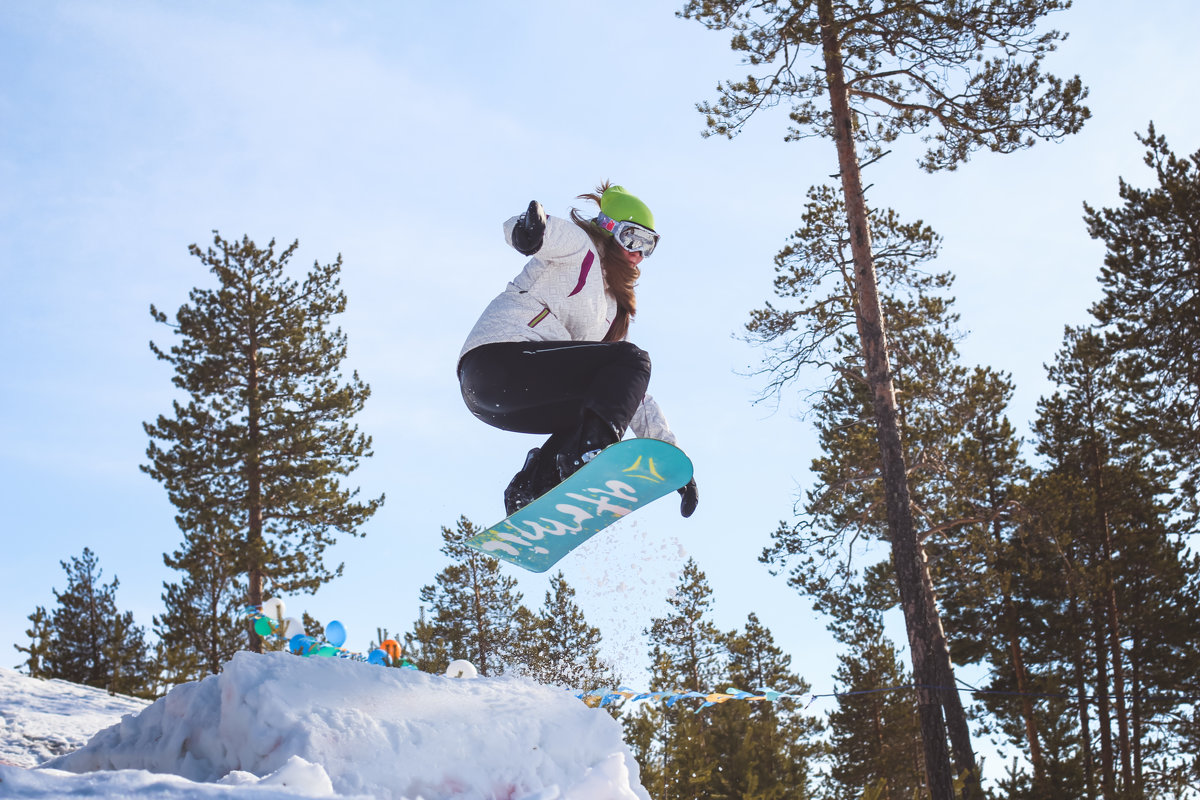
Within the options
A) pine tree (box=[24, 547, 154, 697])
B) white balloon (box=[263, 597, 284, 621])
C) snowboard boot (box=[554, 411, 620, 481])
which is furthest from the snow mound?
pine tree (box=[24, 547, 154, 697])

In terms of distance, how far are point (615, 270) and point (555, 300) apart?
40cm

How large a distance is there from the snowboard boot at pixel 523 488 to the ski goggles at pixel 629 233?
1223mm

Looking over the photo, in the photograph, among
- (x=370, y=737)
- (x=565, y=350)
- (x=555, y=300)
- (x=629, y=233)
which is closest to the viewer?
(x=370, y=737)

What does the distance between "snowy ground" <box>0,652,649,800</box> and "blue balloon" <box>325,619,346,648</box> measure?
3.81 metres

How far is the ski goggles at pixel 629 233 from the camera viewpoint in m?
5.00

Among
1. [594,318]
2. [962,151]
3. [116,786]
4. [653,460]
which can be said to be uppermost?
[962,151]

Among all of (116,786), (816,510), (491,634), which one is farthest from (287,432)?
(116,786)

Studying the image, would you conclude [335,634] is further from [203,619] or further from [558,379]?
[203,619]

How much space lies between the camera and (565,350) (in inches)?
182

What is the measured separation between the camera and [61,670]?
19688 mm

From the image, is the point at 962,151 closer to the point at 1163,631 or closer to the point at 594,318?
the point at 594,318

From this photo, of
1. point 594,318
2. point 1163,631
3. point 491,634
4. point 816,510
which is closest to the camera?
point 594,318

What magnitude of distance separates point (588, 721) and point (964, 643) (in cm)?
1657

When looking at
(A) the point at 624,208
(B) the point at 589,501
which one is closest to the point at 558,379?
(B) the point at 589,501
